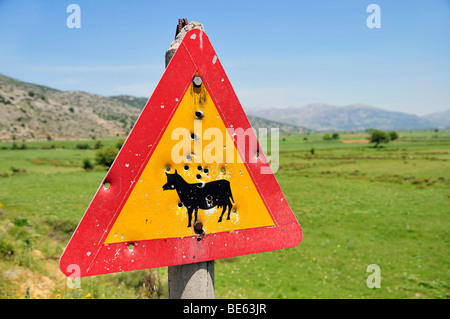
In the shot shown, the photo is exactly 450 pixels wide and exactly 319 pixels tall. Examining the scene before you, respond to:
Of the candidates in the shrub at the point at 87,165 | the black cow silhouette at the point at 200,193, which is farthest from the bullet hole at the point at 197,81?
the shrub at the point at 87,165

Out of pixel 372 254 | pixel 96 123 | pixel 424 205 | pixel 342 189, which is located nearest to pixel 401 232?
pixel 372 254

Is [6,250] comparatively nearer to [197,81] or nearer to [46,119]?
[197,81]

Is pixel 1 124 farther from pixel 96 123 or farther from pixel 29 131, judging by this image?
→ pixel 96 123

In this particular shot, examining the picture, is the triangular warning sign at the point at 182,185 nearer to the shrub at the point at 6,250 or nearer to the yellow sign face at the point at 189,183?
the yellow sign face at the point at 189,183

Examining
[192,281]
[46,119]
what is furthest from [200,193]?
[46,119]

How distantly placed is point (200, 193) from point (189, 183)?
0.32 feet

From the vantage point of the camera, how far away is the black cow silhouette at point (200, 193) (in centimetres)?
171

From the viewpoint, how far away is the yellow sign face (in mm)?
1691

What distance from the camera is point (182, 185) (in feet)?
5.66

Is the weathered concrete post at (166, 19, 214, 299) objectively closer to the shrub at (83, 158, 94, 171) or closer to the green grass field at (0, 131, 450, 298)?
the green grass field at (0, 131, 450, 298)

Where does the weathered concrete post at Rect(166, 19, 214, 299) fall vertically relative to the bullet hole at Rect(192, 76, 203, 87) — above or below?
below

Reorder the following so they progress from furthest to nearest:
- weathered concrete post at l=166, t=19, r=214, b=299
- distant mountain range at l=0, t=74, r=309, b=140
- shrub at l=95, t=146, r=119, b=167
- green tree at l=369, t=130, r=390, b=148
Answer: distant mountain range at l=0, t=74, r=309, b=140, green tree at l=369, t=130, r=390, b=148, shrub at l=95, t=146, r=119, b=167, weathered concrete post at l=166, t=19, r=214, b=299

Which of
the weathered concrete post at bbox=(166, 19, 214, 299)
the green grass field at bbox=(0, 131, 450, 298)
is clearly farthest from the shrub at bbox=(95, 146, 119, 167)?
the weathered concrete post at bbox=(166, 19, 214, 299)
